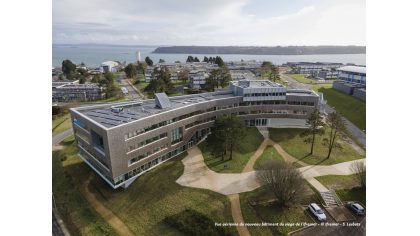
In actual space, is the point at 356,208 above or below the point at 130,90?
below

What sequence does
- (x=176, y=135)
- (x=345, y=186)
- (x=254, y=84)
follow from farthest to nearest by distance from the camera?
(x=254, y=84), (x=176, y=135), (x=345, y=186)

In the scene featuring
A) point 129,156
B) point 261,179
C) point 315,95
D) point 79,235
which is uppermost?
point 315,95

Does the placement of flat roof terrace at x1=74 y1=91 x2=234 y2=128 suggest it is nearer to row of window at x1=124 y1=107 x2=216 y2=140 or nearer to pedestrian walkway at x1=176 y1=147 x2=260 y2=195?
row of window at x1=124 y1=107 x2=216 y2=140

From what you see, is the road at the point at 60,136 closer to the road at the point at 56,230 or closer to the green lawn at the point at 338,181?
the road at the point at 56,230

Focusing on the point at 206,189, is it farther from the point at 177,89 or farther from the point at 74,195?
the point at 177,89

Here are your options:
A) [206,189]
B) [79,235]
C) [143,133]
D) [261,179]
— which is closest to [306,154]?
[261,179]

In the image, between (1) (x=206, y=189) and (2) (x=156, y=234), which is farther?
(1) (x=206, y=189)

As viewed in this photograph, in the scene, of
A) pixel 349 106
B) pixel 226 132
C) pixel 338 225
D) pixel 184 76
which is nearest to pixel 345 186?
pixel 338 225

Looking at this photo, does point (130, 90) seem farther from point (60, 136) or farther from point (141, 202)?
point (141, 202)
